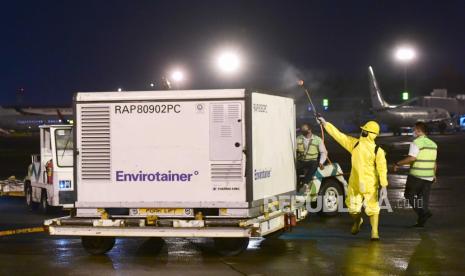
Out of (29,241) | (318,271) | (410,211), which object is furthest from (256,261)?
(410,211)

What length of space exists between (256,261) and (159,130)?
2154 millimetres

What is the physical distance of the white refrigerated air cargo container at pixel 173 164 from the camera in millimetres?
10188

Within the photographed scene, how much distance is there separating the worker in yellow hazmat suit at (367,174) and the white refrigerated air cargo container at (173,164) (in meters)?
1.87

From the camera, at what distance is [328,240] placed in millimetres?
12289

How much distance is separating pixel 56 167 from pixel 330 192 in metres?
5.45

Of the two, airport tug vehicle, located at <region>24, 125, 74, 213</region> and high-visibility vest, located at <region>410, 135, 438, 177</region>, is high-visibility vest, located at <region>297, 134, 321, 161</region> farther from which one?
airport tug vehicle, located at <region>24, 125, 74, 213</region>

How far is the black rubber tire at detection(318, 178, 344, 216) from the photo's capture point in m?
15.2

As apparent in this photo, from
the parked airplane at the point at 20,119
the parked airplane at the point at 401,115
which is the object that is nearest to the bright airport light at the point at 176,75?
the parked airplane at the point at 401,115

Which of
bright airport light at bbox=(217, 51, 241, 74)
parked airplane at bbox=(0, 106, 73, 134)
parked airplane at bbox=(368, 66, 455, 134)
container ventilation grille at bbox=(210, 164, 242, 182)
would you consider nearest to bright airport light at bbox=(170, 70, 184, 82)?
bright airport light at bbox=(217, 51, 241, 74)

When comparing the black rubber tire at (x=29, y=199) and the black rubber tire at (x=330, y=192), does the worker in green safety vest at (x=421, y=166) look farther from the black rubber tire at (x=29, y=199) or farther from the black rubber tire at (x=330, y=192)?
the black rubber tire at (x=29, y=199)

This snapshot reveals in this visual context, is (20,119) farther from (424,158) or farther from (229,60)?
(424,158)

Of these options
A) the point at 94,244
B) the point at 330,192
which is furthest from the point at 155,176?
the point at 330,192

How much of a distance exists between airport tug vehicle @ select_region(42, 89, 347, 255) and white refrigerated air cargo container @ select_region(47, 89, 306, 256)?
0.01 metres

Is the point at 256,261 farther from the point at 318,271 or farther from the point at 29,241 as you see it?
the point at 29,241
